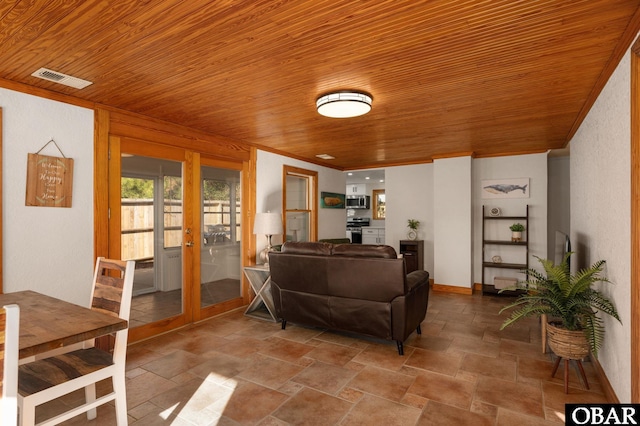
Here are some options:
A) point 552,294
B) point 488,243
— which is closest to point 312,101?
point 552,294

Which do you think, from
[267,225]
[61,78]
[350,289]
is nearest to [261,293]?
[267,225]

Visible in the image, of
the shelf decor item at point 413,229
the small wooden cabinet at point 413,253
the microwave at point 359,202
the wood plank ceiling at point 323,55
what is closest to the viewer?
the wood plank ceiling at point 323,55

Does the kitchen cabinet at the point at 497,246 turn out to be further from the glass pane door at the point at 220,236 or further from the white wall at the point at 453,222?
the glass pane door at the point at 220,236

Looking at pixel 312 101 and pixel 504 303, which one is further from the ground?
pixel 312 101

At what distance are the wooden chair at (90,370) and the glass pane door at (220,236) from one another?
6.80ft

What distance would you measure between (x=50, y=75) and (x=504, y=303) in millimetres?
5826

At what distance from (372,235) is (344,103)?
21.8 ft

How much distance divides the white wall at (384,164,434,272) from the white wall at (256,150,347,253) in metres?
1.12

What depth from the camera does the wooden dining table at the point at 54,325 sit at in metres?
1.40

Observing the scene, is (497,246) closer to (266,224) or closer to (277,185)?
(277,185)

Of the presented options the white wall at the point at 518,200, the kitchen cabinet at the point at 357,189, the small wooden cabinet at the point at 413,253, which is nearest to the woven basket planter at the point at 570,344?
the white wall at the point at 518,200

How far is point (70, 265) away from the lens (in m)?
3.00

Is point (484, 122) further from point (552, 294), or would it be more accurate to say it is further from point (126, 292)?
point (126, 292)

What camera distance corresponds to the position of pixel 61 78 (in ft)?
8.62
